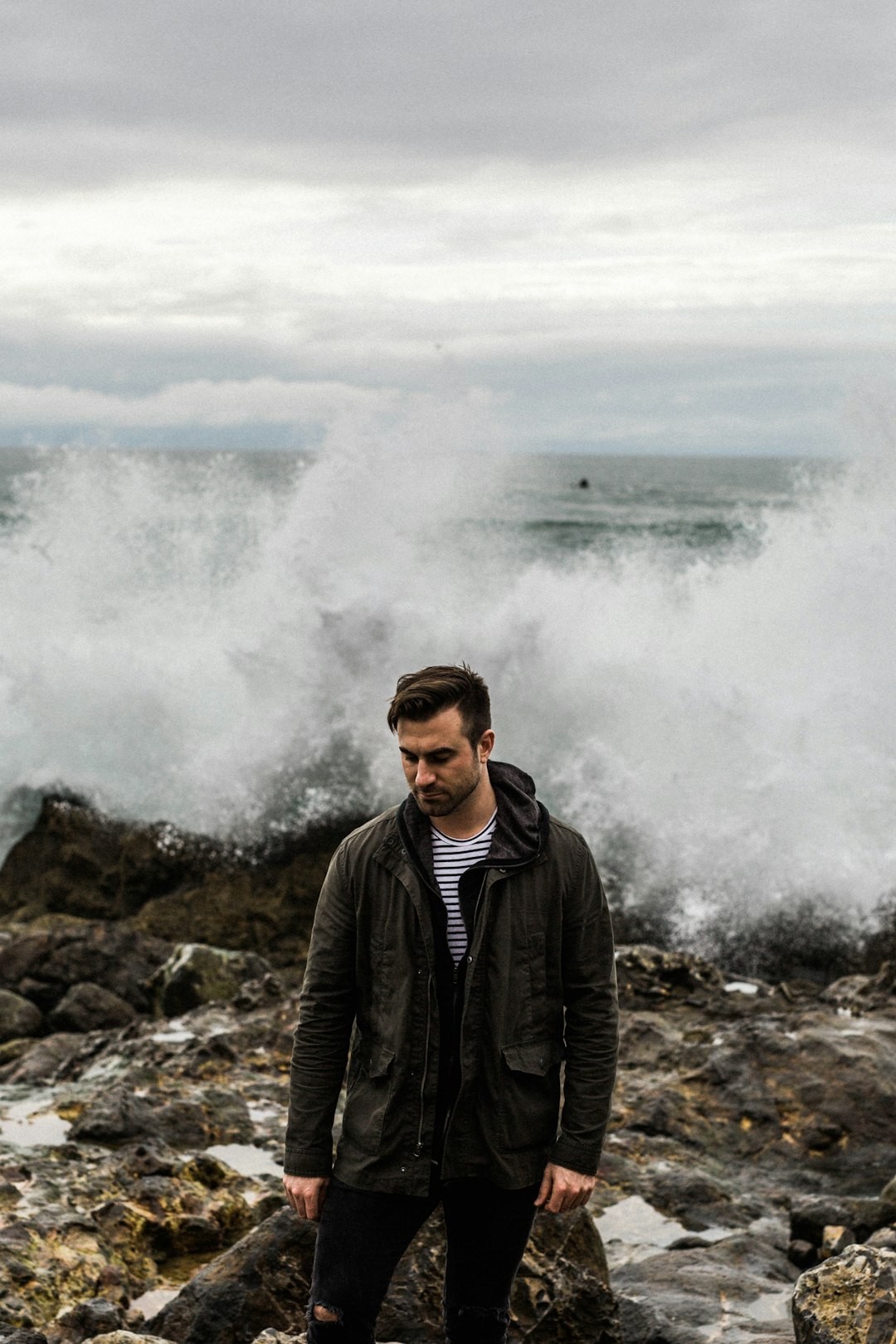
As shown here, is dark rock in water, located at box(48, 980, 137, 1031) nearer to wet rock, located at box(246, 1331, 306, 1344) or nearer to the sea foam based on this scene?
the sea foam

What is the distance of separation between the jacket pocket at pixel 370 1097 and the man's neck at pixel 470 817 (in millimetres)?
446

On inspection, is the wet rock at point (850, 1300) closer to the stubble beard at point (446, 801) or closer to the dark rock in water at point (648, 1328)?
the dark rock in water at point (648, 1328)

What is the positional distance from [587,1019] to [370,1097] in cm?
46

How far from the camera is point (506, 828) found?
2.67 m

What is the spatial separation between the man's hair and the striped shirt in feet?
0.69

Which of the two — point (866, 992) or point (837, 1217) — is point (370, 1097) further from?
point (866, 992)

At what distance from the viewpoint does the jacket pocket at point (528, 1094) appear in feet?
8.57

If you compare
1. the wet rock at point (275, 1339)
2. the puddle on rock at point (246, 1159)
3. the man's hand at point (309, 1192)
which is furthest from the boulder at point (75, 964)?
the man's hand at point (309, 1192)

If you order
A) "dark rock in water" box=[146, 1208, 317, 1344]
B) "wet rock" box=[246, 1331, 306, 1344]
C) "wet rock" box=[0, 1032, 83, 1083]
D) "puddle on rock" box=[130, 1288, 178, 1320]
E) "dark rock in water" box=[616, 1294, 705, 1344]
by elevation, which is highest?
"wet rock" box=[246, 1331, 306, 1344]

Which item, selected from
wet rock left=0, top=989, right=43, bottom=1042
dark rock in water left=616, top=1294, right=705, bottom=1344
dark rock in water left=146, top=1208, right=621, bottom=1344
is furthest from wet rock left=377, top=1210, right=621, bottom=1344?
wet rock left=0, top=989, right=43, bottom=1042

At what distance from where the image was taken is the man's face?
2.59 m

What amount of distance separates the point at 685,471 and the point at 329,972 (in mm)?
92967

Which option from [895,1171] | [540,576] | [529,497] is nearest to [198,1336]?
[895,1171]

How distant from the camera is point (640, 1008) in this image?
7043 millimetres
